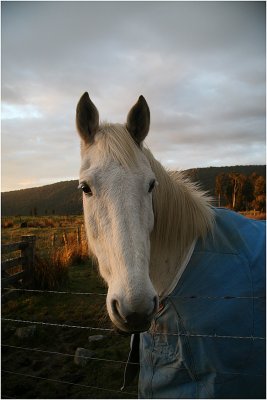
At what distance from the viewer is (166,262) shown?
2.49m

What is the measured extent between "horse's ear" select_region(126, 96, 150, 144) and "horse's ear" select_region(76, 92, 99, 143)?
11.4 inches

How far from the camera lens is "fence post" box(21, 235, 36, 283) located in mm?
7430

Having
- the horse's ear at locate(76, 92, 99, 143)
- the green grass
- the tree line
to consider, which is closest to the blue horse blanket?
the horse's ear at locate(76, 92, 99, 143)

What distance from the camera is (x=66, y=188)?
219ft

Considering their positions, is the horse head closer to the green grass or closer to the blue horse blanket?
the blue horse blanket

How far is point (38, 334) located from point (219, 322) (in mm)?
3893

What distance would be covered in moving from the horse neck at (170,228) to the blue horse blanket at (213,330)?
13 centimetres

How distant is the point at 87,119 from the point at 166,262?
55.6 inches

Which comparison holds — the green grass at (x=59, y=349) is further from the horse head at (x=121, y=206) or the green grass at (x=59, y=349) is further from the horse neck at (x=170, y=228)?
the horse head at (x=121, y=206)

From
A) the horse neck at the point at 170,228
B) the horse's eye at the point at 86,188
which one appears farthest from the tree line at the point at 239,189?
the horse's eye at the point at 86,188

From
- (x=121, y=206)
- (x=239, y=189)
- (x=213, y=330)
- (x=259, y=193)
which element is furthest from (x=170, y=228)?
(x=239, y=189)

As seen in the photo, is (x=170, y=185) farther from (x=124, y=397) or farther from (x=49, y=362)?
(x=49, y=362)

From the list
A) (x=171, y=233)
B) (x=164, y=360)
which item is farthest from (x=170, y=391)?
(x=171, y=233)

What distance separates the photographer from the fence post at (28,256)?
7430 millimetres
